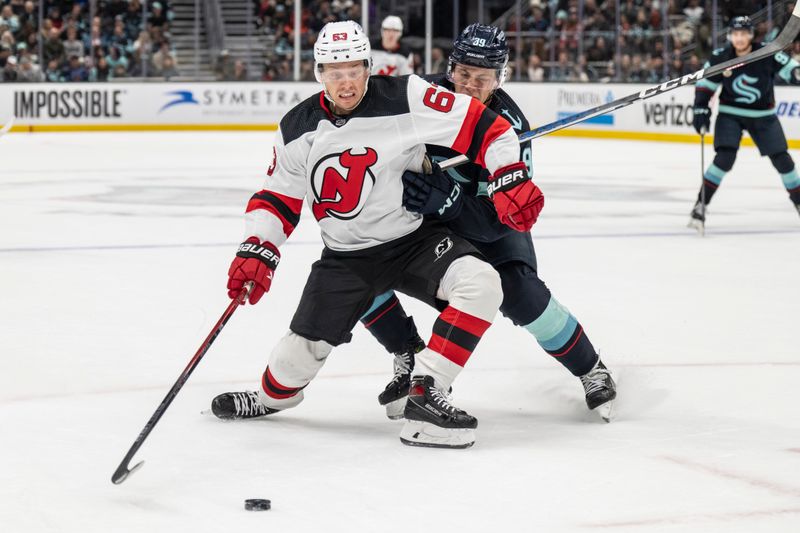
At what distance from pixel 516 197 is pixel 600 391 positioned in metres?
0.58

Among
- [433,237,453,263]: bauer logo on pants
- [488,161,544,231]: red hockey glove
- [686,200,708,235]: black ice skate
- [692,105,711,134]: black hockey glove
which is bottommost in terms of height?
[686,200,708,235]: black ice skate

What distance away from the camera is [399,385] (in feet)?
10.3

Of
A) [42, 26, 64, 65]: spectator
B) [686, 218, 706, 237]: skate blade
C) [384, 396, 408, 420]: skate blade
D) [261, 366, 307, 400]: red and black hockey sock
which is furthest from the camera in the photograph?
[42, 26, 64, 65]: spectator

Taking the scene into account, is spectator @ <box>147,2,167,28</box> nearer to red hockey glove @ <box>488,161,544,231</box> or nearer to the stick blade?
red hockey glove @ <box>488,161,544,231</box>

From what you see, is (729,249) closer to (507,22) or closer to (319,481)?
(319,481)

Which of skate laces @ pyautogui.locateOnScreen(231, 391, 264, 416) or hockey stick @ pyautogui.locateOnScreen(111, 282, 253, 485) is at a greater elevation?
hockey stick @ pyautogui.locateOnScreen(111, 282, 253, 485)

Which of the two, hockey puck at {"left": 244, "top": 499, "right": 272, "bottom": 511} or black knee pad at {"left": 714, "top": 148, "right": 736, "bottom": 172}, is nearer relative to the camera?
hockey puck at {"left": 244, "top": 499, "right": 272, "bottom": 511}

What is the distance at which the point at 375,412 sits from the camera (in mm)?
3168

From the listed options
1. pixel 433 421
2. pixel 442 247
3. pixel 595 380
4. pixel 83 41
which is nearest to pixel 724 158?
pixel 595 380

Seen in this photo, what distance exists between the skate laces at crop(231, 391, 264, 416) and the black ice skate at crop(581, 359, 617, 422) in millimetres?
799

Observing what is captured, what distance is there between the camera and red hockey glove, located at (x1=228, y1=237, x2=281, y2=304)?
2.84 metres

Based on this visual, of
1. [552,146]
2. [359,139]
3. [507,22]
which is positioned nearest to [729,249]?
[359,139]

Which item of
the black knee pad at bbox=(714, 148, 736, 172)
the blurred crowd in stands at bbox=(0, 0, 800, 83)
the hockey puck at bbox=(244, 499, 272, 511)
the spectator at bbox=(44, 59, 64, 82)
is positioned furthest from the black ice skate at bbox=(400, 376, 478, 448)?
the spectator at bbox=(44, 59, 64, 82)

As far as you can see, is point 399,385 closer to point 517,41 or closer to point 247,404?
point 247,404
